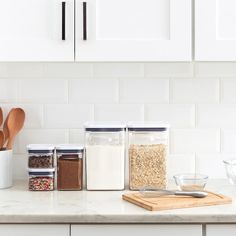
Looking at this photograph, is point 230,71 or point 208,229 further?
point 230,71

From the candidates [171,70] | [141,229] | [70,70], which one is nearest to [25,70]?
[70,70]

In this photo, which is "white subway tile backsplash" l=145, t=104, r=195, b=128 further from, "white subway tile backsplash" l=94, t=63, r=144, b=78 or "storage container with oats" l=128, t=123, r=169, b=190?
"storage container with oats" l=128, t=123, r=169, b=190

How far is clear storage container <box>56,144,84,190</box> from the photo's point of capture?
2.52 metres

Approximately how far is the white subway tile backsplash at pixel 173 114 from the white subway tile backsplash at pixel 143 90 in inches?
1.5
